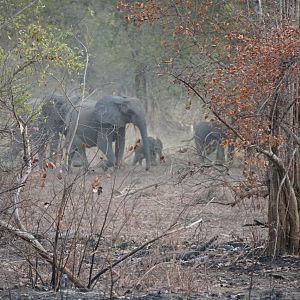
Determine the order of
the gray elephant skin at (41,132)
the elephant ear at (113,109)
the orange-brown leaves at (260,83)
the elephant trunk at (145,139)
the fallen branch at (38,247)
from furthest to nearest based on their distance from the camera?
1. the elephant ear at (113,109)
2. the elephant trunk at (145,139)
3. the gray elephant skin at (41,132)
4. the orange-brown leaves at (260,83)
5. the fallen branch at (38,247)

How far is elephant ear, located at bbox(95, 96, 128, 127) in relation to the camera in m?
28.4

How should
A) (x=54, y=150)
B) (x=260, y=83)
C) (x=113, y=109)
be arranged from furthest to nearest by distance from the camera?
(x=113, y=109), (x=54, y=150), (x=260, y=83)

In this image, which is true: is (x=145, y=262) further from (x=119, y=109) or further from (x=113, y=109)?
(x=119, y=109)

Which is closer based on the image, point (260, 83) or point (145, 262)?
point (260, 83)

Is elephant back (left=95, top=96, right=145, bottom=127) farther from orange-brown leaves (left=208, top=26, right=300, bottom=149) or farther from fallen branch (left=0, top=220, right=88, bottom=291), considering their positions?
fallen branch (left=0, top=220, right=88, bottom=291)

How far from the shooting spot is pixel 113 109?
28.6m

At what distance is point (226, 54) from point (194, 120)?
722 inches

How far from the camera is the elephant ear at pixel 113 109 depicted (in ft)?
93.2

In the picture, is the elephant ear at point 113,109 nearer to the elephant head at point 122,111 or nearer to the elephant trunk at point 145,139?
the elephant head at point 122,111

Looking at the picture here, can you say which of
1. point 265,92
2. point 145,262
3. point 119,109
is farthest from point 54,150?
point 265,92

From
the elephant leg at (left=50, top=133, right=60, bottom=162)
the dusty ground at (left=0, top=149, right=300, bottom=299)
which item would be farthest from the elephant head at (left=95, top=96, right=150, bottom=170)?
the dusty ground at (left=0, top=149, right=300, bottom=299)

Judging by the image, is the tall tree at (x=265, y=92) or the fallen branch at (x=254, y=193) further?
the fallen branch at (x=254, y=193)

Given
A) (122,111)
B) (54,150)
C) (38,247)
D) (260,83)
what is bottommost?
(38,247)

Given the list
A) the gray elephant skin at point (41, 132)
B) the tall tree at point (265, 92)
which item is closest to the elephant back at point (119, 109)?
the gray elephant skin at point (41, 132)
